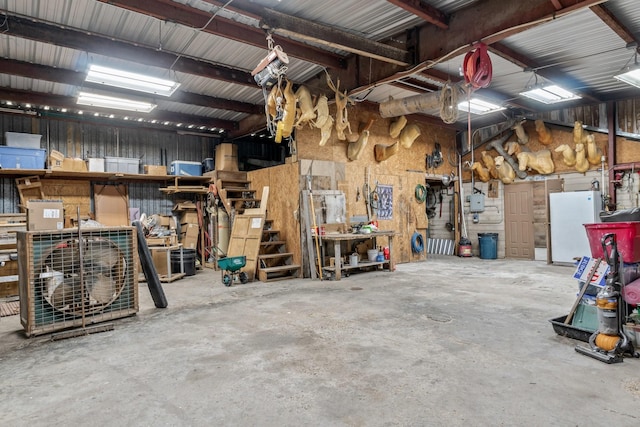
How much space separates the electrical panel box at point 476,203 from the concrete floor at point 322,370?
220 inches

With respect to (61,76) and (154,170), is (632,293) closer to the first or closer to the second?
(61,76)

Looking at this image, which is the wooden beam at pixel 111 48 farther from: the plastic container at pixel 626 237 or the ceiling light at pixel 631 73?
the ceiling light at pixel 631 73

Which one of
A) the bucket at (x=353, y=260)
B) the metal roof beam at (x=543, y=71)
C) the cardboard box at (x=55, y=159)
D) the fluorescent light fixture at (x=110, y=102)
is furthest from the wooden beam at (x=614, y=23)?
the cardboard box at (x=55, y=159)

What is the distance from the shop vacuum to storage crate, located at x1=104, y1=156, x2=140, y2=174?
8467mm

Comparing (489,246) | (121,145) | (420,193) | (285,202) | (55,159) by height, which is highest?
(121,145)

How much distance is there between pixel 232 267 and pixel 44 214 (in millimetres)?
3035

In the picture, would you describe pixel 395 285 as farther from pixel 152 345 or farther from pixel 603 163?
pixel 603 163

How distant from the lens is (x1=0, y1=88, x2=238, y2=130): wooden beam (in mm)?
6574

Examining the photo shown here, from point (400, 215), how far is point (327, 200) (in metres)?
2.55

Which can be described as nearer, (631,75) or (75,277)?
(75,277)

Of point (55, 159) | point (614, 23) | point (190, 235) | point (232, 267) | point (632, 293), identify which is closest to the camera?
point (632, 293)

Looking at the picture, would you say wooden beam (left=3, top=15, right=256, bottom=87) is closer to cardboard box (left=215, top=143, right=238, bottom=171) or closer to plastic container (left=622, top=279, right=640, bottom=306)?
cardboard box (left=215, top=143, right=238, bottom=171)

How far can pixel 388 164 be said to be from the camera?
29.8 feet

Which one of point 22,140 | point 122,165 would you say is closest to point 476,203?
point 122,165
